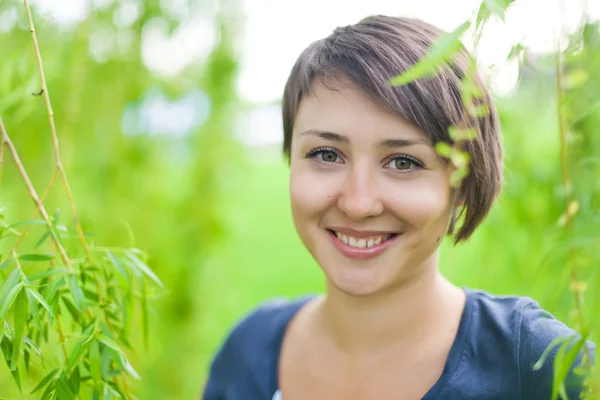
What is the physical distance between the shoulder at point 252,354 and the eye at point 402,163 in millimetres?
520

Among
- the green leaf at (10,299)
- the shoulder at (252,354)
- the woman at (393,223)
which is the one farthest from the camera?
the shoulder at (252,354)

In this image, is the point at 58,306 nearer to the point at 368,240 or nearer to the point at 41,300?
the point at 41,300

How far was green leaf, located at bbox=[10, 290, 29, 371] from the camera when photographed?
85 cm

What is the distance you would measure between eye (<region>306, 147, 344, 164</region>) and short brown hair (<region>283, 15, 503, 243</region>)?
0.10 metres

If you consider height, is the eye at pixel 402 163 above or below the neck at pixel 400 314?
above

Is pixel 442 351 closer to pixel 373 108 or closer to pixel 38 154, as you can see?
pixel 373 108

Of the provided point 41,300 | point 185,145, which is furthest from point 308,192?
point 185,145

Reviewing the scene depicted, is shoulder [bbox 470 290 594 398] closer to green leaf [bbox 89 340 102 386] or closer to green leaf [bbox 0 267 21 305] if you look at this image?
green leaf [bbox 89 340 102 386]

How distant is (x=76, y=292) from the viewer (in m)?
0.90

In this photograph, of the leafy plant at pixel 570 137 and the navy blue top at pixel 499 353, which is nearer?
the leafy plant at pixel 570 137

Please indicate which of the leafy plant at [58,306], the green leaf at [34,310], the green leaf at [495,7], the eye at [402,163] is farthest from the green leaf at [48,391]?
the green leaf at [495,7]

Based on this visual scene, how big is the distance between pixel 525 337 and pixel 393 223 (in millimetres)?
281

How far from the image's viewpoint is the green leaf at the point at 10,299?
32.7 inches

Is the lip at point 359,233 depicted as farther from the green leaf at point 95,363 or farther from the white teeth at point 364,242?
the green leaf at point 95,363
